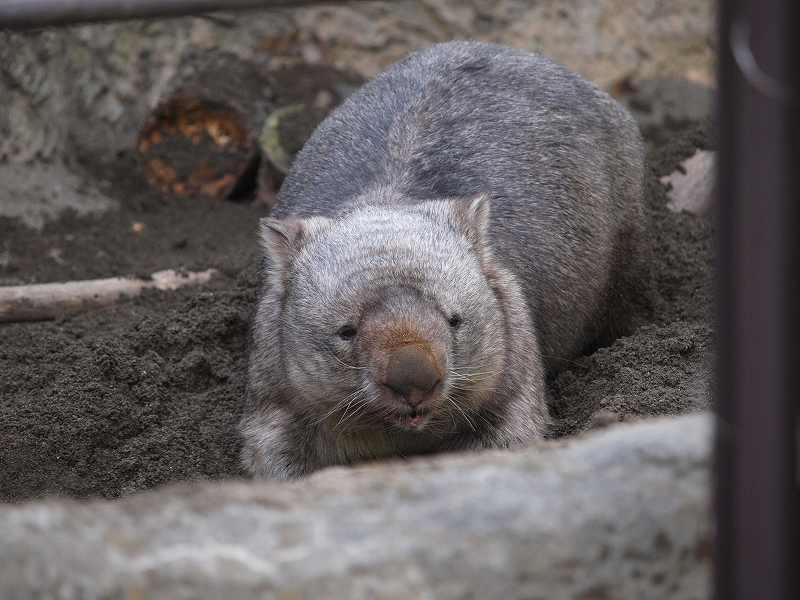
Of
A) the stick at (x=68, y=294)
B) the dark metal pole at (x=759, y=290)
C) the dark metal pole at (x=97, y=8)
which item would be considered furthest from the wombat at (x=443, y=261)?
the dark metal pole at (x=759, y=290)

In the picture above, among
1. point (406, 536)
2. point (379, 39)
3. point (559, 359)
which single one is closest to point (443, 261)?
point (559, 359)

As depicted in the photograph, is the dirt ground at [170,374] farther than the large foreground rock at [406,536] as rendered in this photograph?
Yes

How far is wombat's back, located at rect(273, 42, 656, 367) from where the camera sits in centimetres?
414

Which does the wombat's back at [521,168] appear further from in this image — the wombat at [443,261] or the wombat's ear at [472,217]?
the wombat's ear at [472,217]

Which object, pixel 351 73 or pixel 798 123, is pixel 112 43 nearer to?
pixel 351 73

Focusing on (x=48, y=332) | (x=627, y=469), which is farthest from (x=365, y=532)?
(x=48, y=332)

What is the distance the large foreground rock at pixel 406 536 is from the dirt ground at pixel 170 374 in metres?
1.51

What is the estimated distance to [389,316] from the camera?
297cm

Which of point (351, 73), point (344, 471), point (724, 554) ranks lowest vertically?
point (351, 73)

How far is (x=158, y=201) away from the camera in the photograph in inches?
264

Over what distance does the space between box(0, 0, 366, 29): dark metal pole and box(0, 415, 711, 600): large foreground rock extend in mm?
918

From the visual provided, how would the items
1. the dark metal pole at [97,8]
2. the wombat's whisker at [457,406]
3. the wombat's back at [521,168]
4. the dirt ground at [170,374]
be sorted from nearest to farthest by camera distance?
the dark metal pole at [97,8]
the wombat's whisker at [457,406]
the dirt ground at [170,374]
the wombat's back at [521,168]

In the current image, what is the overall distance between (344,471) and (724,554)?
2.49ft

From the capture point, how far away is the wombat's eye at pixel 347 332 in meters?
3.10
